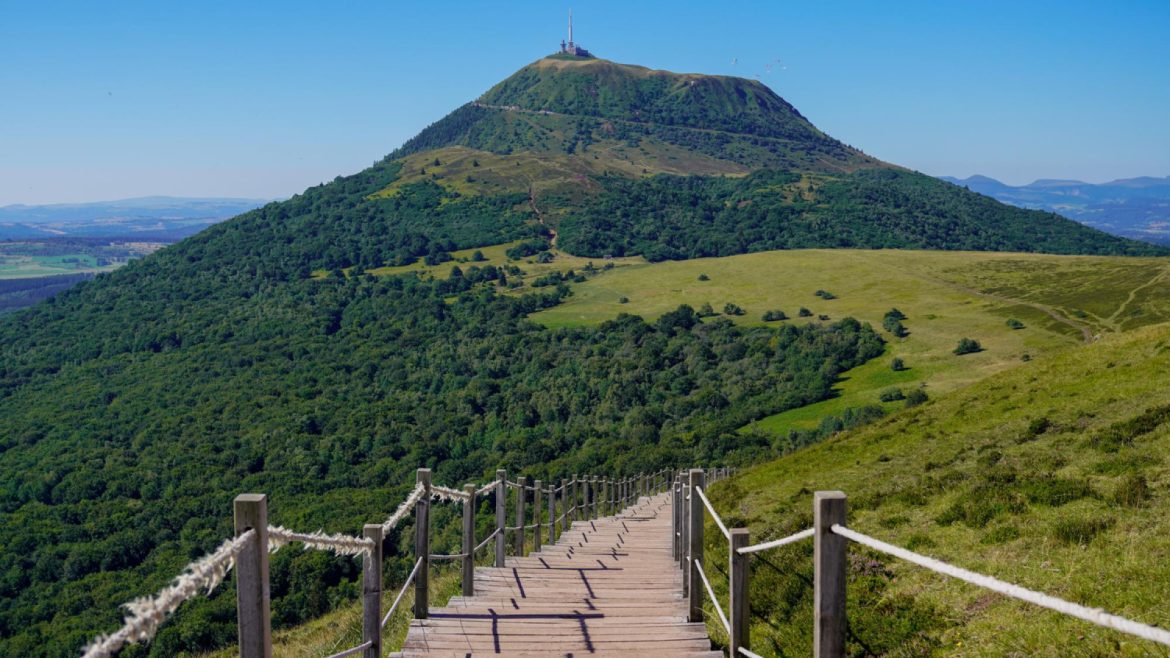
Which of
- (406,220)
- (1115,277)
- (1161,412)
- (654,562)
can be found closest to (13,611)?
(654,562)

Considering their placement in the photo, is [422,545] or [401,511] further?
[422,545]

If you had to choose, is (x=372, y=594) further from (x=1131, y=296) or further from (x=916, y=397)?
(x=1131, y=296)

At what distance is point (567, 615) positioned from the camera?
7.55m

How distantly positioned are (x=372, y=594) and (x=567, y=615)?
8.01 ft

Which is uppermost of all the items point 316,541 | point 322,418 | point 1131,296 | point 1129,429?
point 316,541

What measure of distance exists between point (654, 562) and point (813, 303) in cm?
10457

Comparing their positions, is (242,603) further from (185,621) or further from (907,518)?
(185,621)

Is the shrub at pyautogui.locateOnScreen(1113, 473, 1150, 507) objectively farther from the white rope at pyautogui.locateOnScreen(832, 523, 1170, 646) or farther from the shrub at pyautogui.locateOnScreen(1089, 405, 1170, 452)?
the white rope at pyautogui.locateOnScreen(832, 523, 1170, 646)

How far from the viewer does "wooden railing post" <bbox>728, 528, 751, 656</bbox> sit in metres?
5.73

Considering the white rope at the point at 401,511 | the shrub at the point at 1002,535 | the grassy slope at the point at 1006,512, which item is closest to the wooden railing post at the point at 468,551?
the white rope at the point at 401,511

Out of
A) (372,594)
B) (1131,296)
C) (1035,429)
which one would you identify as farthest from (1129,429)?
(1131,296)

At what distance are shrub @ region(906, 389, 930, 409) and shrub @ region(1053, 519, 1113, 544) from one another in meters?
55.4

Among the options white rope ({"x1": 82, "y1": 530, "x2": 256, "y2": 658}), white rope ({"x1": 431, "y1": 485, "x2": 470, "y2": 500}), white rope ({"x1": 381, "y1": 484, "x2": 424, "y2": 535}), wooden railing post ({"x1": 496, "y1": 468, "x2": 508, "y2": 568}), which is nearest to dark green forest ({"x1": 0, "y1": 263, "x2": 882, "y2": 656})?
wooden railing post ({"x1": 496, "y1": 468, "x2": 508, "y2": 568})

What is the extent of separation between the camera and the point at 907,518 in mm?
11289
